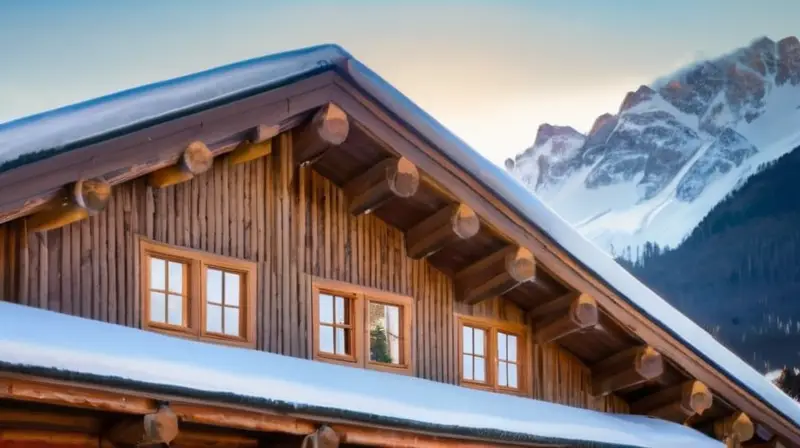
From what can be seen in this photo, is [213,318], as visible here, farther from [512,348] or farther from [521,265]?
[512,348]

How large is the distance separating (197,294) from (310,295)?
1.30m

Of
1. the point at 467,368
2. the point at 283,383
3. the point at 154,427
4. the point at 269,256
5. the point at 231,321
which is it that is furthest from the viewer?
the point at 467,368

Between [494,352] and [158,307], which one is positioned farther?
[494,352]

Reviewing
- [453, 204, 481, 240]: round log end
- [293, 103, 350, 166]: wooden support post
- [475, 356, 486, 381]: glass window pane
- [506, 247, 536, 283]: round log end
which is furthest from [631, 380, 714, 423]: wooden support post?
[293, 103, 350, 166]: wooden support post

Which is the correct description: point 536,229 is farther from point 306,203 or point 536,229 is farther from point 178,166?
point 178,166

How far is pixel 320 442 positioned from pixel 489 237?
3425 millimetres

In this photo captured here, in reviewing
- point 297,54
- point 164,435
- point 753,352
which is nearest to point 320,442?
point 164,435

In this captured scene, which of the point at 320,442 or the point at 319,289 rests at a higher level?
the point at 319,289

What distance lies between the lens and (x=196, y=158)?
11.0 meters

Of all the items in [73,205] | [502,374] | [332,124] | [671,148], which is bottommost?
[502,374]

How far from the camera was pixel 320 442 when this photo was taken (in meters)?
10.5

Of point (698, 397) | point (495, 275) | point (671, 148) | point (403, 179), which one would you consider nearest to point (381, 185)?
point (403, 179)

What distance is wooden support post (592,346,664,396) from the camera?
46.0 ft

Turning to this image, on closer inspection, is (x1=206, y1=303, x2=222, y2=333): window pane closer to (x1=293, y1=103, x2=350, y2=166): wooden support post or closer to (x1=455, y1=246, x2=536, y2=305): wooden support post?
(x1=293, y1=103, x2=350, y2=166): wooden support post
